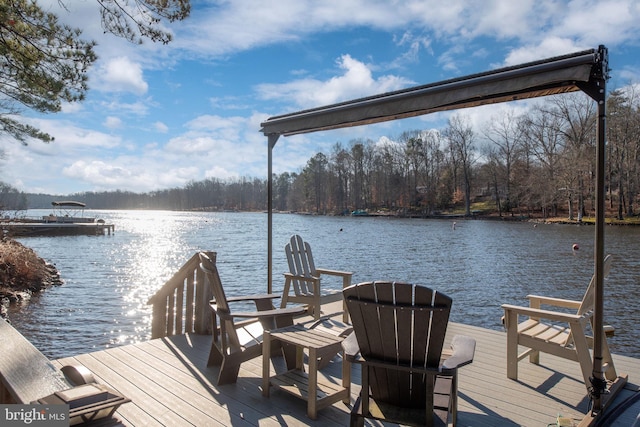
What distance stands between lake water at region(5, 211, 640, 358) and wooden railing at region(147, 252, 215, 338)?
3718 millimetres

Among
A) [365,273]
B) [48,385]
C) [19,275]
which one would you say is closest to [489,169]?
[365,273]

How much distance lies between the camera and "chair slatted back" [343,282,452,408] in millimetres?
1836

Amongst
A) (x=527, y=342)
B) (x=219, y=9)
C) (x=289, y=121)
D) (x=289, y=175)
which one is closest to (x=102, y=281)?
(x=219, y=9)

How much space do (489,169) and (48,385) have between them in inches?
1661

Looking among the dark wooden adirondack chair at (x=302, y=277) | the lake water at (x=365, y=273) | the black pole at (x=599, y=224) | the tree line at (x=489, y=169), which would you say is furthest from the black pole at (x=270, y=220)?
the tree line at (x=489, y=169)

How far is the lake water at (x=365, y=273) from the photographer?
8.02 metres

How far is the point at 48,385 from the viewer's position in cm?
126

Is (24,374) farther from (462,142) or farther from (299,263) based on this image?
(462,142)

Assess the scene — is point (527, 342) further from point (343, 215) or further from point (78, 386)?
point (343, 215)

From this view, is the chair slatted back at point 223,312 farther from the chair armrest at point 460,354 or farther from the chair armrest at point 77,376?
the chair armrest at point 460,354

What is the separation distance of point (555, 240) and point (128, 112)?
738 inches

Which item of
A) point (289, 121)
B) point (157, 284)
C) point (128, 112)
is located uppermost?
point (128, 112)

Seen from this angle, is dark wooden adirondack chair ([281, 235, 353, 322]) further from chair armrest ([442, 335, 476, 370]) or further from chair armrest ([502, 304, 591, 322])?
chair armrest ([442, 335, 476, 370])

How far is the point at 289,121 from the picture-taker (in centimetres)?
420
